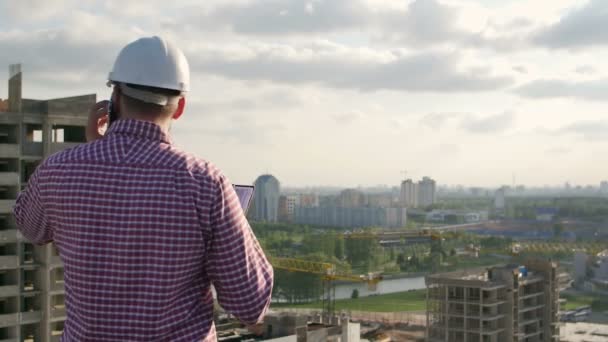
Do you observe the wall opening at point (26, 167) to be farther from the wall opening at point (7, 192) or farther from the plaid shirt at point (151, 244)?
the plaid shirt at point (151, 244)

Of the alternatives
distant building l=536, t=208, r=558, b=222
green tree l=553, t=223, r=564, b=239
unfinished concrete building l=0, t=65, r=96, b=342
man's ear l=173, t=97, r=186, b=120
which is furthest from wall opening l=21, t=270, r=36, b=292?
distant building l=536, t=208, r=558, b=222

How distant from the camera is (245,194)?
652 millimetres

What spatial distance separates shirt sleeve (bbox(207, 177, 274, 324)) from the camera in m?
0.54

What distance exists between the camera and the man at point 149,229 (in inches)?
21.0

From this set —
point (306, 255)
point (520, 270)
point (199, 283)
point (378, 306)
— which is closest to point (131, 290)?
point (199, 283)

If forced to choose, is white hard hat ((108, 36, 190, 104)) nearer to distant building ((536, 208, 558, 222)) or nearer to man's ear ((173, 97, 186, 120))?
man's ear ((173, 97, 186, 120))

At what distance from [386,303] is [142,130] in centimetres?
1808

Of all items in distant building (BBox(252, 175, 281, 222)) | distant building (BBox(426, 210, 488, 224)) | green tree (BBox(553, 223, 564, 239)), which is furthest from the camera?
distant building (BBox(426, 210, 488, 224))

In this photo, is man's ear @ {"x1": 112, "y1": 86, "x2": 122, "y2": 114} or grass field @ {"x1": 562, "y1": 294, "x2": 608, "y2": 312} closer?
man's ear @ {"x1": 112, "y1": 86, "x2": 122, "y2": 114}

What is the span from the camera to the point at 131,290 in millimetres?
536

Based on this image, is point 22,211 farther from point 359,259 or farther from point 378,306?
point 359,259

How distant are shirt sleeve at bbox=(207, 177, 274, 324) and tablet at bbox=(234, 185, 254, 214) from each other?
81 mm

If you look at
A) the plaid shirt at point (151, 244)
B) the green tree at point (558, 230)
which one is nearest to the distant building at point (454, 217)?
the green tree at point (558, 230)

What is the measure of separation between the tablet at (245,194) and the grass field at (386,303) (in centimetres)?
1681
